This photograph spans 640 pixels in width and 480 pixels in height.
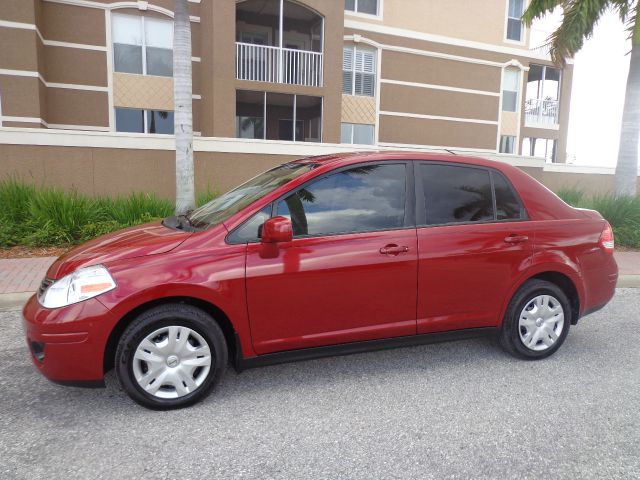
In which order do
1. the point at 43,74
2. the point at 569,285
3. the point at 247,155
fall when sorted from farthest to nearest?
the point at 43,74 → the point at 247,155 → the point at 569,285

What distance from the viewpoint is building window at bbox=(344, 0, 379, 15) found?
66.0ft

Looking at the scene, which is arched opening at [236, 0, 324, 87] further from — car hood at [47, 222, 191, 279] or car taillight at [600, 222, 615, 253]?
car taillight at [600, 222, 615, 253]

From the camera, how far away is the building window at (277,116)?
18172 millimetres

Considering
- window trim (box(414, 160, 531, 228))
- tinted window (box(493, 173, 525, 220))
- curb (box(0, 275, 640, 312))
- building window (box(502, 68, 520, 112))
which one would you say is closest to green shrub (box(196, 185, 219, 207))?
curb (box(0, 275, 640, 312))

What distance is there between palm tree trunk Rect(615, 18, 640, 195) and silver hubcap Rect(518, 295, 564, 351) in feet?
30.2

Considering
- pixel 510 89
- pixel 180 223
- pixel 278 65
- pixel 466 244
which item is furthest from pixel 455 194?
pixel 510 89

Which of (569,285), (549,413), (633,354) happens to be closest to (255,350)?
(549,413)

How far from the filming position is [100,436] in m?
2.98

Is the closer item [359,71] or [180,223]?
[180,223]

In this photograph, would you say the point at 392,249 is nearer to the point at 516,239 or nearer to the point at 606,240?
the point at 516,239

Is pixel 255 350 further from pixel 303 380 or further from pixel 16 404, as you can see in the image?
pixel 16 404

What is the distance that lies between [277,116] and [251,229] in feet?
57.0

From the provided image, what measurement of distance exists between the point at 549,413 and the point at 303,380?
1.74 metres

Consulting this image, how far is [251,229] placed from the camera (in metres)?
3.41
